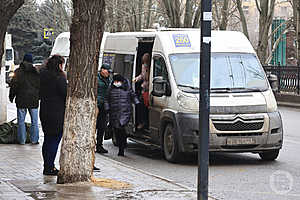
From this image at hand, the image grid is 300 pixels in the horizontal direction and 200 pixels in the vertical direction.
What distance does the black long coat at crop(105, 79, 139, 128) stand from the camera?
13727 millimetres

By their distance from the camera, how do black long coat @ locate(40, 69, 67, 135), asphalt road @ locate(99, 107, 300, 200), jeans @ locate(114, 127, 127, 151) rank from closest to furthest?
asphalt road @ locate(99, 107, 300, 200) → black long coat @ locate(40, 69, 67, 135) → jeans @ locate(114, 127, 127, 151)

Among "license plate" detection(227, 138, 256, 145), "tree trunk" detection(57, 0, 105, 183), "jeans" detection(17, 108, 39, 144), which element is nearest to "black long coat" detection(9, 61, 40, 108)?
"jeans" detection(17, 108, 39, 144)

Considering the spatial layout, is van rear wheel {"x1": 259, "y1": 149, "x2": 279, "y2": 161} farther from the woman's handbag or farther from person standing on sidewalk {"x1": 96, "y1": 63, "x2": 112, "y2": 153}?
the woman's handbag

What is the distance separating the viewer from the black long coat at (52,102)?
10.3 m

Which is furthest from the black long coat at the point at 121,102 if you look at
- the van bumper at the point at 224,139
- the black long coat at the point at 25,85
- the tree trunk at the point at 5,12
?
the tree trunk at the point at 5,12

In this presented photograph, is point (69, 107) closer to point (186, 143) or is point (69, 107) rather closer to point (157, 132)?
point (186, 143)

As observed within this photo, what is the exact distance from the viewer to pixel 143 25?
51.0 metres

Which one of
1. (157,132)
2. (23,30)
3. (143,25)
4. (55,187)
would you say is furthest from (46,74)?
(23,30)

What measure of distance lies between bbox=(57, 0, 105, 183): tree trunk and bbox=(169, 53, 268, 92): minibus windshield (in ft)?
11.8

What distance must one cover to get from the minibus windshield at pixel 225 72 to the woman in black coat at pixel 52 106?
3109 millimetres

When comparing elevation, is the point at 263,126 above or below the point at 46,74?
below

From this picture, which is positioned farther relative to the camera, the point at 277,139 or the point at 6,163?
the point at 277,139

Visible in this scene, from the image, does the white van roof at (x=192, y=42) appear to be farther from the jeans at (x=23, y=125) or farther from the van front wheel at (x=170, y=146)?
the jeans at (x=23, y=125)

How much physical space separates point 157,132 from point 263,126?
212 centimetres
